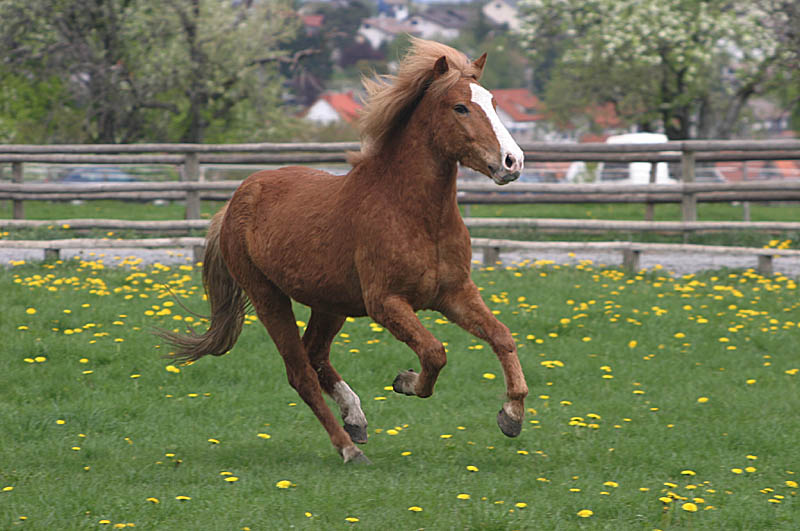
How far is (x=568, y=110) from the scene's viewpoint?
3978 cm

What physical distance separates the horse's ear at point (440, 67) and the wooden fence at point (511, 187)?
7274mm

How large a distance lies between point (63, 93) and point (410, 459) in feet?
73.6

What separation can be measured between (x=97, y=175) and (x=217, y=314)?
56.0 ft

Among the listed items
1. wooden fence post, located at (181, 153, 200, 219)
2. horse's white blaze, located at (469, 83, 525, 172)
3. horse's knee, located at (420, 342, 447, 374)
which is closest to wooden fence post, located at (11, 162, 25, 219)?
wooden fence post, located at (181, 153, 200, 219)

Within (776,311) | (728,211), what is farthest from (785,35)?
(776,311)

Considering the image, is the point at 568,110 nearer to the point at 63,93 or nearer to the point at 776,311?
the point at 63,93

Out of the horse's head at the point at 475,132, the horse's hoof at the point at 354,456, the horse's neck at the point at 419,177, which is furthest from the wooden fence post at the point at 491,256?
the horse's head at the point at 475,132

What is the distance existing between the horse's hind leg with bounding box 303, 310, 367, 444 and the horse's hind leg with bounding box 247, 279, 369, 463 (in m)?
0.11

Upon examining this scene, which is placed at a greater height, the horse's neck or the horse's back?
the horse's neck

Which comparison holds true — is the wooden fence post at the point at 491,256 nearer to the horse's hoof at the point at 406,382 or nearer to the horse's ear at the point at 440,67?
the horse's hoof at the point at 406,382

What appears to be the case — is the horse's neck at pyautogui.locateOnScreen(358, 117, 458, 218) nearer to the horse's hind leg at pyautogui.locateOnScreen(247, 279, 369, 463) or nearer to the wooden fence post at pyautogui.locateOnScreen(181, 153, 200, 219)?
the horse's hind leg at pyautogui.locateOnScreen(247, 279, 369, 463)

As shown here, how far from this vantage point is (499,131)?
4.54 m

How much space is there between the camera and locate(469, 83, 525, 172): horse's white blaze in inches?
172

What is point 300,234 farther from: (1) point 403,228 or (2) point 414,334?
(2) point 414,334
